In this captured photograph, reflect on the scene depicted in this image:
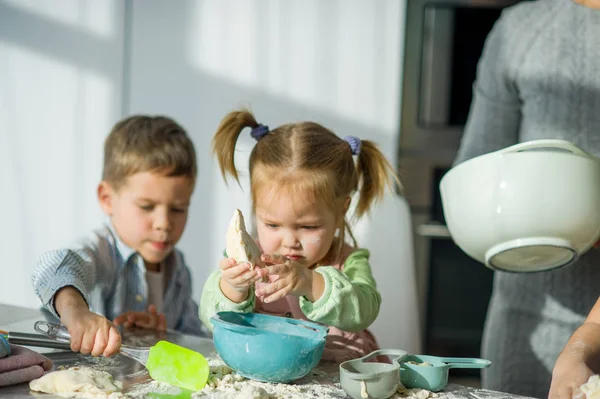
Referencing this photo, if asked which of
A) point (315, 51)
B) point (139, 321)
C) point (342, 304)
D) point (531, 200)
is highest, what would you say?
point (315, 51)

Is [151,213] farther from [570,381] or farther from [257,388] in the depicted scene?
[570,381]

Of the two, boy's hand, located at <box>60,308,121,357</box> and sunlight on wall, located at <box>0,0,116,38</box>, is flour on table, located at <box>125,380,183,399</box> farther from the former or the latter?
sunlight on wall, located at <box>0,0,116,38</box>

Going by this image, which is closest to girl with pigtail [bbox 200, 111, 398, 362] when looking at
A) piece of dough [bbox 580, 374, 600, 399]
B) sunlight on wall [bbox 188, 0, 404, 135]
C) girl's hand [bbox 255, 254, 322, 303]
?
girl's hand [bbox 255, 254, 322, 303]

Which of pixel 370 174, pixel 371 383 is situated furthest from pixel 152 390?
pixel 370 174

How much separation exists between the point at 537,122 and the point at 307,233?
53 centimetres

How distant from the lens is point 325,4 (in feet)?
8.06

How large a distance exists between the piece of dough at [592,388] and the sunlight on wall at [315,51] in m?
1.74

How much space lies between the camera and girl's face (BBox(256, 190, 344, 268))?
1.13 metres

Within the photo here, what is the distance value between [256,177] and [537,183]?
1.61ft

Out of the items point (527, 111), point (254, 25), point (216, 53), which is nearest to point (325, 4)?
point (254, 25)

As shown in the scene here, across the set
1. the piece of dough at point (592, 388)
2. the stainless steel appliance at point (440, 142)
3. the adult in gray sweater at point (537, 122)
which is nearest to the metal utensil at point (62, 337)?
the piece of dough at point (592, 388)

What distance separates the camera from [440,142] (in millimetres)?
2730

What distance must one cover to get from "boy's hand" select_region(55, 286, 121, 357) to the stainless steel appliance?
1883mm

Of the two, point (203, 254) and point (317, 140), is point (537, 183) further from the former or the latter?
point (203, 254)
